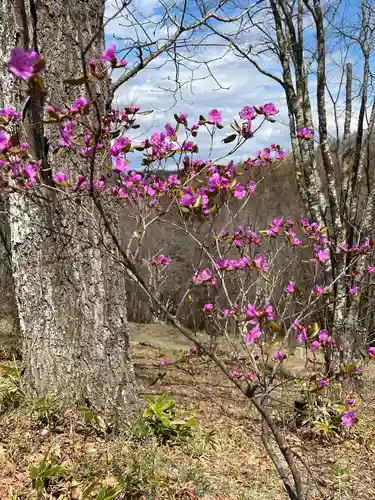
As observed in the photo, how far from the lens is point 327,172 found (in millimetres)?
4949

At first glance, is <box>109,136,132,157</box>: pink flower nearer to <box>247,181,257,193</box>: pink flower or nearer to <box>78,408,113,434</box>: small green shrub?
<box>247,181,257,193</box>: pink flower

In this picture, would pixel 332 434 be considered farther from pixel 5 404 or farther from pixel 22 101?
pixel 22 101

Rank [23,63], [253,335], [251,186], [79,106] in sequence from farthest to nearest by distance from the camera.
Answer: [251,186] → [253,335] → [79,106] → [23,63]

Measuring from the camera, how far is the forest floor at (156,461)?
99.0 inches

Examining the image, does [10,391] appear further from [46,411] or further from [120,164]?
[120,164]

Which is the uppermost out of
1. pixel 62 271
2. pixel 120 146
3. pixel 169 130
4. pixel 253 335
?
pixel 169 130

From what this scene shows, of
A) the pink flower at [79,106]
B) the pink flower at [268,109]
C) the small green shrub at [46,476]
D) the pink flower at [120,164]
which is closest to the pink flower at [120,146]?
the pink flower at [120,164]

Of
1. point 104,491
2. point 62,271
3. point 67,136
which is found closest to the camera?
point 67,136

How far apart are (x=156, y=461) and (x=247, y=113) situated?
1.94 metres

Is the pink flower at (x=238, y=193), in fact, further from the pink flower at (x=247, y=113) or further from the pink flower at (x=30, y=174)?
the pink flower at (x=30, y=174)

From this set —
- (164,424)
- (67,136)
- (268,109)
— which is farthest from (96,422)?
(268,109)

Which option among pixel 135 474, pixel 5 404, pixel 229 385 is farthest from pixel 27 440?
pixel 229 385

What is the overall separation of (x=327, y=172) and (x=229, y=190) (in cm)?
317

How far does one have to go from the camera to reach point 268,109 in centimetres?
202
